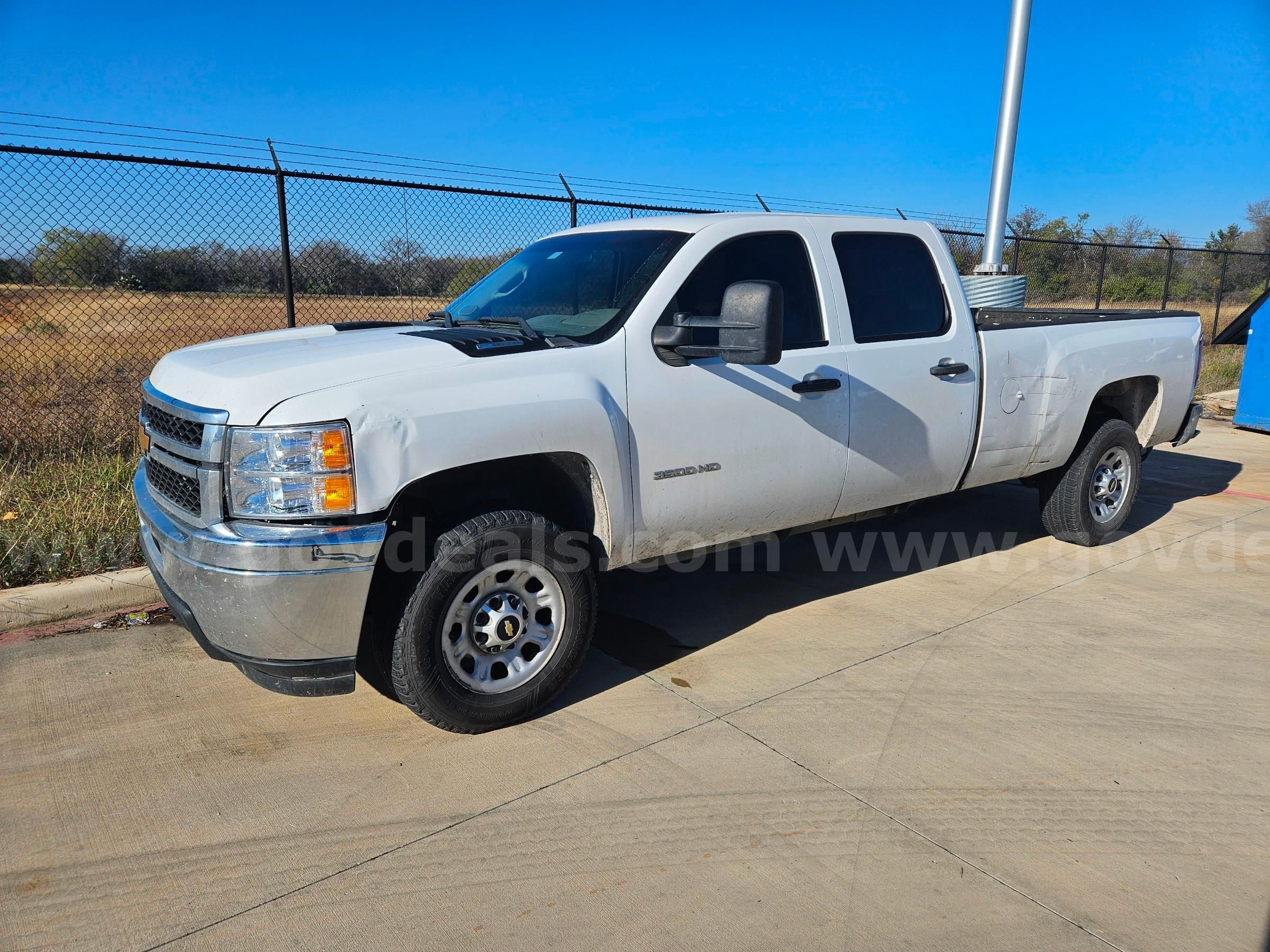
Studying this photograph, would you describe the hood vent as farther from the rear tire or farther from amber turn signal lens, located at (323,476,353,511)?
the rear tire

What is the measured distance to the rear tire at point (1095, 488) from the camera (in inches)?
231

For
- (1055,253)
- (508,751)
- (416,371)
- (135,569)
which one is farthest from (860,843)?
(1055,253)

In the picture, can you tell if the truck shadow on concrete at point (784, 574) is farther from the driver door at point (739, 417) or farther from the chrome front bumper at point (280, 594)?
the chrome front bumper at point (280, 594)

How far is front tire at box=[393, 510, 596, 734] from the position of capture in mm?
3281

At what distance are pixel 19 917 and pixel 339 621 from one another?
1.17 m

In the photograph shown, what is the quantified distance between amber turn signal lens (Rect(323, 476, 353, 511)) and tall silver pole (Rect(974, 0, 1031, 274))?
738 cm

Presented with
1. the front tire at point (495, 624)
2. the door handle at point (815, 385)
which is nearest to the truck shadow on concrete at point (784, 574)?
the front tire at point (495, 624)

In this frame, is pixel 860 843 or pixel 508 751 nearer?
pixel 860 843

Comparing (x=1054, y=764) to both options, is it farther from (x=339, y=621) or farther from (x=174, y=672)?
(x=174, y=672)

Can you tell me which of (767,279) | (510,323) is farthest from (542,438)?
(767,279)

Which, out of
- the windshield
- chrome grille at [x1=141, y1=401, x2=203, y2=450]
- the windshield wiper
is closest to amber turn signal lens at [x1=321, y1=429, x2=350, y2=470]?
chrome grille at [x1=141, y1=401, x2=203, y2=450]

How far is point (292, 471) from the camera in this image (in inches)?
118

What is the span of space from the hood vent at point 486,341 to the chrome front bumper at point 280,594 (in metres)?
0.79

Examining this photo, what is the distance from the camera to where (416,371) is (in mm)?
3223
